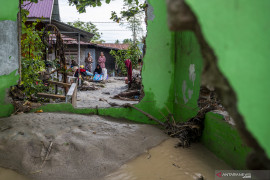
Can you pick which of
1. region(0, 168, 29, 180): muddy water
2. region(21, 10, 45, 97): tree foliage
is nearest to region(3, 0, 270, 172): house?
region(21, 10, 45, 97): tree foliage

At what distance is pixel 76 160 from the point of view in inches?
96.2

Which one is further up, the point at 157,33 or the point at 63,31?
the point at 63,31

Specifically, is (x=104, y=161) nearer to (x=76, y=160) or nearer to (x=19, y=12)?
(x=76, y=160)

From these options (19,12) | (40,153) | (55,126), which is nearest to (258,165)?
(40,153)

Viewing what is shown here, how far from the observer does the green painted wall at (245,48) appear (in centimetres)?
73

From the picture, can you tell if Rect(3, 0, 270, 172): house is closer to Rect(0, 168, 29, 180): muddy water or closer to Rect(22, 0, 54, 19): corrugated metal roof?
Rect(0, 168, 29, 180): muddy water

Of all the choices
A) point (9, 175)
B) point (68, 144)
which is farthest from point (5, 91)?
point (9, 175)

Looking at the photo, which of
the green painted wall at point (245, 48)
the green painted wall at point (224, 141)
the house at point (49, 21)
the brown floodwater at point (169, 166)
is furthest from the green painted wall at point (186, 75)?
the house at point (49, 21)

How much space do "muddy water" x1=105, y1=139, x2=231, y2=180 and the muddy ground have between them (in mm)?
139

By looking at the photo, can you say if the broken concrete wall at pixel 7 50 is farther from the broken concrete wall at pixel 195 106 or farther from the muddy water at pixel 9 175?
the broken concrete wall at pixel 195 106

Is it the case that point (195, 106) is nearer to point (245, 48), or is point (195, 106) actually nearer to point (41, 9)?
point (245, 48)

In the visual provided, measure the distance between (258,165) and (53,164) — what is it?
2.15 m

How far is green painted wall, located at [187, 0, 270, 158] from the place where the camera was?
2.40 ft

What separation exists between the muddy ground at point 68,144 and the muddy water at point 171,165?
0.14 m
